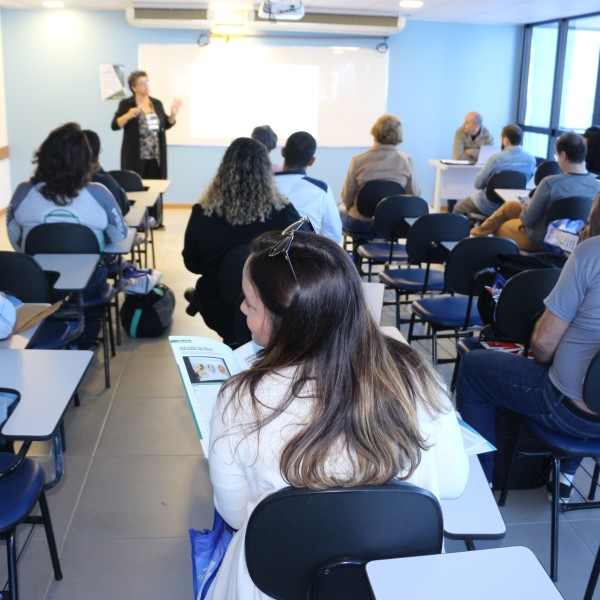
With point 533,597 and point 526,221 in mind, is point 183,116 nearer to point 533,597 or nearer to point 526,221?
point 526,221

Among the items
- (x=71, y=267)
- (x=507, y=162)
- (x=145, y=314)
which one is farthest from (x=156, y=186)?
(x=507, y=162)

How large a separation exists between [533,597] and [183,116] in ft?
28.8

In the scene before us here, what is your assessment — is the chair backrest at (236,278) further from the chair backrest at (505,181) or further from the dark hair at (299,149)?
the chair backrest at (505,181)

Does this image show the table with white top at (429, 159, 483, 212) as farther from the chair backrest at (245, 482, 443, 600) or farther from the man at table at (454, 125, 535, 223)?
the chair backrest at (245, 482, 443, 600)

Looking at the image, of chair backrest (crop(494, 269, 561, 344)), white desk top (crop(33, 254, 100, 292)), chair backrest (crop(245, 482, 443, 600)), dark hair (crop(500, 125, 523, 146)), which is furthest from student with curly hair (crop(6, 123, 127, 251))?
dark hair (crop(500, 125, 523, 146))

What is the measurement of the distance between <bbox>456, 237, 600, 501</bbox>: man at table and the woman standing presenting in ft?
17.8

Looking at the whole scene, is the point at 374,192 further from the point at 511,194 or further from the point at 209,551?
the point at 209,551

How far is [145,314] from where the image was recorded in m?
4.41

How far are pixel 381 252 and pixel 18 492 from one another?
3.33 m

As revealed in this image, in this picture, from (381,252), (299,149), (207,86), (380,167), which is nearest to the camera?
(299,149)

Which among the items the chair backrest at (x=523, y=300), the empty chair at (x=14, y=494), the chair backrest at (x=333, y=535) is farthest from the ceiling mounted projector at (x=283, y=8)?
the chair backrest at (x=333, y=535)

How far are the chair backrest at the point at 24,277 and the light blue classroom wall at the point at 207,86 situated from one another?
21.7ft

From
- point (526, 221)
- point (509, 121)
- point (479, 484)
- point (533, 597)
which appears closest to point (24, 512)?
point (479, 484)

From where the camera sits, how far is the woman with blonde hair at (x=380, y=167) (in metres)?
5.61
